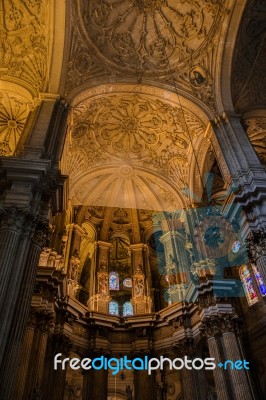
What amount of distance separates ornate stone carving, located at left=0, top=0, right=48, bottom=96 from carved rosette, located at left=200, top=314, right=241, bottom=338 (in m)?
10.6

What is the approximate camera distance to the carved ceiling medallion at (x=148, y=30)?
13.8 meters

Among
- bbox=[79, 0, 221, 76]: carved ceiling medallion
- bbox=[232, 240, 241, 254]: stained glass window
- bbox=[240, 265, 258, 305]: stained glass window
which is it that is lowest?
bbox=[240, 265, 258, 305]: stained glass window

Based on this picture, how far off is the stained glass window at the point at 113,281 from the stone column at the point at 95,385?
4822 mm

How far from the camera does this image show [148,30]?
1447cm

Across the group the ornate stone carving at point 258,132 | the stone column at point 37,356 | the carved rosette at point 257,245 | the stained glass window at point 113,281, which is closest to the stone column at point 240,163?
the carved rosette at point 257,245

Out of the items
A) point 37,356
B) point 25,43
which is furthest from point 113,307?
point 25,43

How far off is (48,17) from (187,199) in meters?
9.84

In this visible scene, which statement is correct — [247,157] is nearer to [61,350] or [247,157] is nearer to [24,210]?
[24,210]

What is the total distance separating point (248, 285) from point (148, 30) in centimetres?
1171

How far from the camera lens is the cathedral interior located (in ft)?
34.6

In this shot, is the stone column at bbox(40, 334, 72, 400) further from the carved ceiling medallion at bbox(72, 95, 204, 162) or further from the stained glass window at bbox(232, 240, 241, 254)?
the carved ceiling medallion at bbox(72, 95, 204, 162)

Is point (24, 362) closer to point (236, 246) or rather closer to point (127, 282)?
point (127, 282)

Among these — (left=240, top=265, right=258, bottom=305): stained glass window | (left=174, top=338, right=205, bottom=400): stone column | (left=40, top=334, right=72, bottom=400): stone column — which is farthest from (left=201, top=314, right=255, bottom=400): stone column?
(left=40, top=334, right=72, bottom=400): stone column

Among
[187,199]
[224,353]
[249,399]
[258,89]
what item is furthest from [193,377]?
[258,89]
